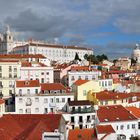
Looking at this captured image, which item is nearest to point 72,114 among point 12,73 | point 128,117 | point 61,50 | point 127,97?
point 128,117

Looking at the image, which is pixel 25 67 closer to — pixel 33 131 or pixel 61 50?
pixel 33 131

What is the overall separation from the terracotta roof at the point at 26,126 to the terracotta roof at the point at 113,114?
812 centimetres

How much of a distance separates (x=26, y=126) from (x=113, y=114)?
1307cm

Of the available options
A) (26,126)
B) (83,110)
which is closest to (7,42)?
(83,110)

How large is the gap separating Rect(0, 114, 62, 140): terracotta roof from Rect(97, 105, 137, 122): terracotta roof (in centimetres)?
812

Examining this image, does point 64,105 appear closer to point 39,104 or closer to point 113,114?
point 39,104

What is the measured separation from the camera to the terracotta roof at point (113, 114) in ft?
155

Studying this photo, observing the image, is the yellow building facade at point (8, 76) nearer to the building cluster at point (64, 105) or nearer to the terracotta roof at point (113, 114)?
the building cluster at point (64, 105)

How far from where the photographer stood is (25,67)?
221ft

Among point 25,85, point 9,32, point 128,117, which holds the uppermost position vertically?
point 9,32

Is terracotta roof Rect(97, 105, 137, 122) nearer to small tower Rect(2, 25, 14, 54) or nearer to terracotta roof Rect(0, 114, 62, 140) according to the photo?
terracotta roof Rect(0, 114, 62, 140)

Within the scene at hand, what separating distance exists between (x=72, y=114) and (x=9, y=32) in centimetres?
11926

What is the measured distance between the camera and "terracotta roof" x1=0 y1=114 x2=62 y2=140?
112 feet

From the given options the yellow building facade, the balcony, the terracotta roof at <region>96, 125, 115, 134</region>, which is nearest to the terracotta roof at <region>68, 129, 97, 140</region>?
the terracotta roof at <region>96, 125, 115, 134</region>
